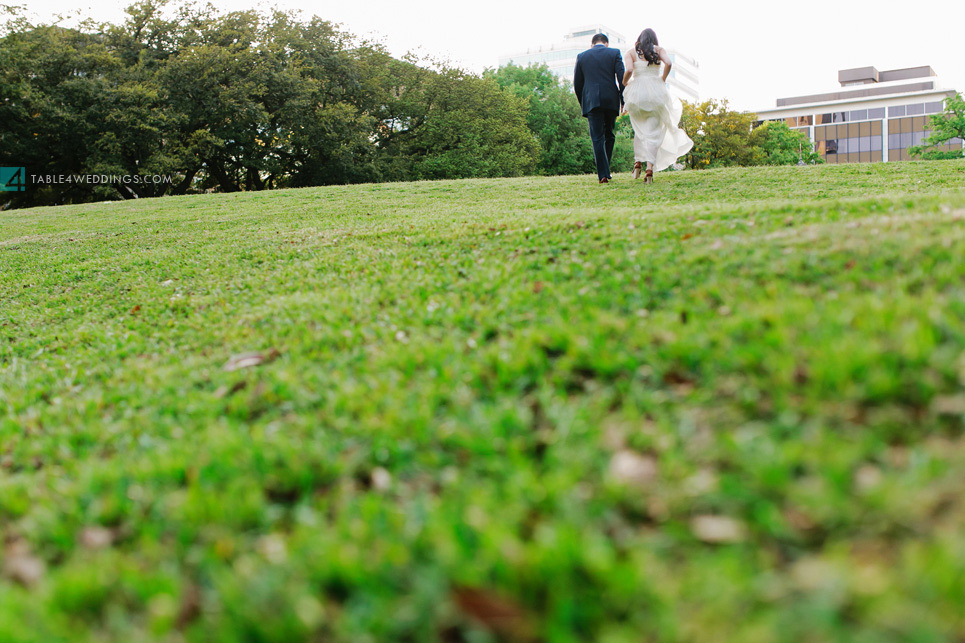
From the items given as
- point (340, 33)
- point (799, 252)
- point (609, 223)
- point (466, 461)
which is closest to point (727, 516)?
point (466, 461)

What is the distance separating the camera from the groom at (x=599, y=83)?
11289 mm

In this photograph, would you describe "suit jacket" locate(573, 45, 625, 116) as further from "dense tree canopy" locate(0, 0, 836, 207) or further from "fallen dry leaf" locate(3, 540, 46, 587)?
"dense tree canopy" locate(0, 0, 836, 207)

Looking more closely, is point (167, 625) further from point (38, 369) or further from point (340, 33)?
point (340, 33)

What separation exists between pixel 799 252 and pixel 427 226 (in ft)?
18.6

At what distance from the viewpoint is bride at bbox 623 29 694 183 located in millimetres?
11031

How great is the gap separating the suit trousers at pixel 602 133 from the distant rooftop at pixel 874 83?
121151 millimetres

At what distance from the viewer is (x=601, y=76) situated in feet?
37.1

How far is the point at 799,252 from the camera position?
4230 millimetres

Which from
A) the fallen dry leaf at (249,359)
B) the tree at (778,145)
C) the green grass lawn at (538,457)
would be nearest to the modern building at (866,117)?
the tree at (778,145)

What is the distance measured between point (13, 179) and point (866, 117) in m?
121

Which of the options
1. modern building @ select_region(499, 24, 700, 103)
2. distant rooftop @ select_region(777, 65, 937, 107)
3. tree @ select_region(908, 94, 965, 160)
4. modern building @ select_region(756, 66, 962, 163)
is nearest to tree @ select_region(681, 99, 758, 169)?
tree @ select_region(908, 94, 965, 160)

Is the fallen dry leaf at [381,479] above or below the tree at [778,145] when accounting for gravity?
below

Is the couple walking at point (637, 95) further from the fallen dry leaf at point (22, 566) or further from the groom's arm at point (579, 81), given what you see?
the fallen dry leaf at point (22, 566)

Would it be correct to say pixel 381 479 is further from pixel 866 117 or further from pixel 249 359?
pixel 866 117
